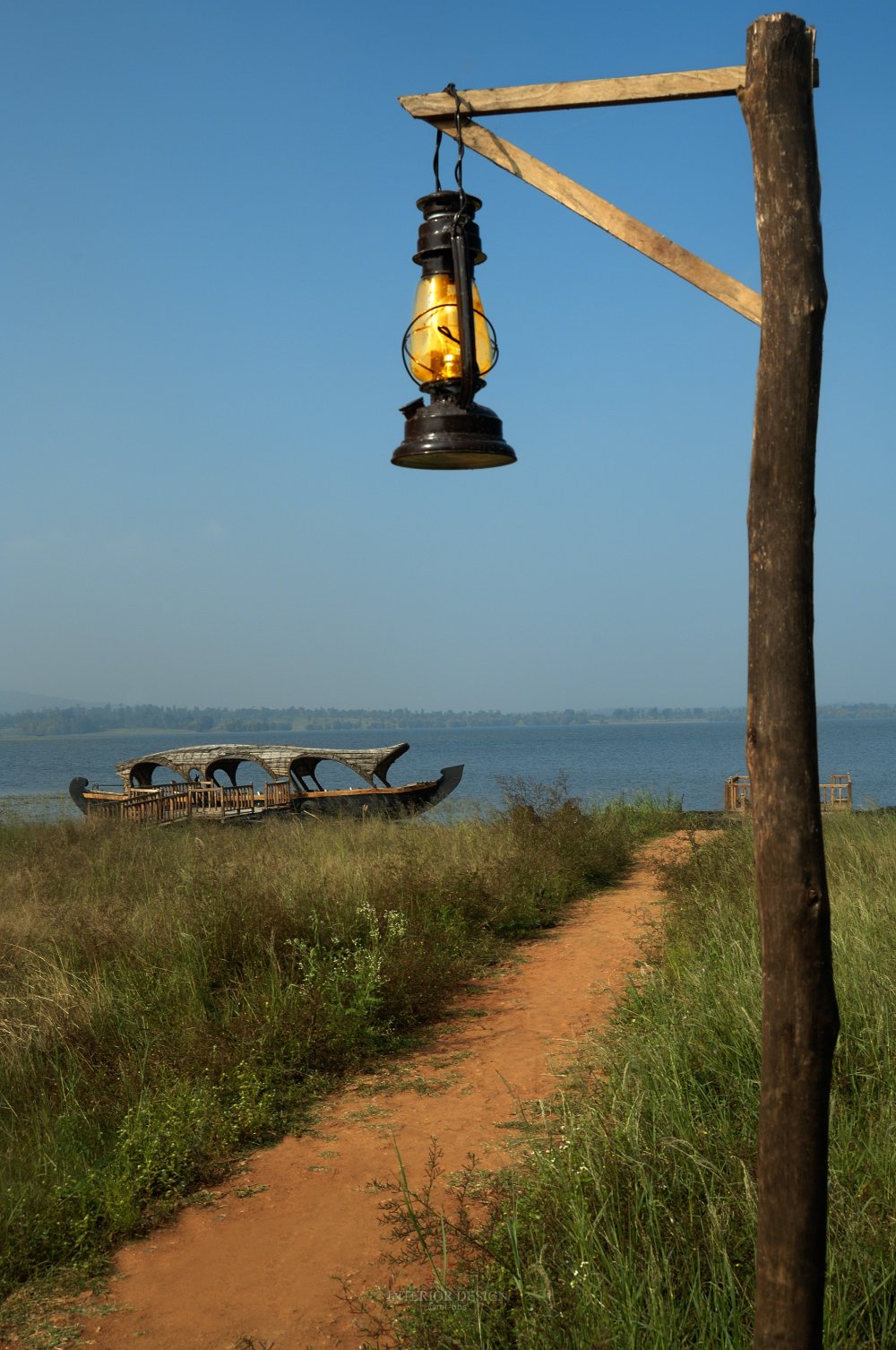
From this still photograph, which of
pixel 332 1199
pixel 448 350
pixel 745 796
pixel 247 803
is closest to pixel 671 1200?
pixel 332 1199

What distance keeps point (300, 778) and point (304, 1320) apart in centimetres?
1925

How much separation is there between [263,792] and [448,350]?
18356 mm

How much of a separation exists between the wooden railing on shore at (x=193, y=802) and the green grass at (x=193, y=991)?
251 inches

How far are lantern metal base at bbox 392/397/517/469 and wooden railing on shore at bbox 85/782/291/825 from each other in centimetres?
1501

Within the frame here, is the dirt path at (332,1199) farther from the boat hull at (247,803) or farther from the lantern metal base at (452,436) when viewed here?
the boat hull at (247,803)

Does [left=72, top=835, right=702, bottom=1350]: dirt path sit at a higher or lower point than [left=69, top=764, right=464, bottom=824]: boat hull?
lower

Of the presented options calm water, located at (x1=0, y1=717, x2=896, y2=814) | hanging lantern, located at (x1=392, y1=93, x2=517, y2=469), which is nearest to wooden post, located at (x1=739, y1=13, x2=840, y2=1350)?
hanging lantern, located at (x1=392, y1=93, x2=517, y2=469)

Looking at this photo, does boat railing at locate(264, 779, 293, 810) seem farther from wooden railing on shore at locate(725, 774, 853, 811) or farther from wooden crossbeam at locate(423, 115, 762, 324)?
wooden crossbeam at locate(423, 115, 762, 324)

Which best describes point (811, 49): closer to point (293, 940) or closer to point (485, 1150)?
point (485, 1150)

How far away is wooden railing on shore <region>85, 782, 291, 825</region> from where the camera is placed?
60.6 feet

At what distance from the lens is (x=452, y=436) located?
3402 mm

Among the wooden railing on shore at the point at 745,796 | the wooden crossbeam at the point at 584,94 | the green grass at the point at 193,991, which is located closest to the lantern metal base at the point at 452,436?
the wooden crossbeam at the point at 584,94

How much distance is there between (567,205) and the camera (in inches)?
129

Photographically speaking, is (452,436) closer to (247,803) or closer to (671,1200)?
(671,1200)
